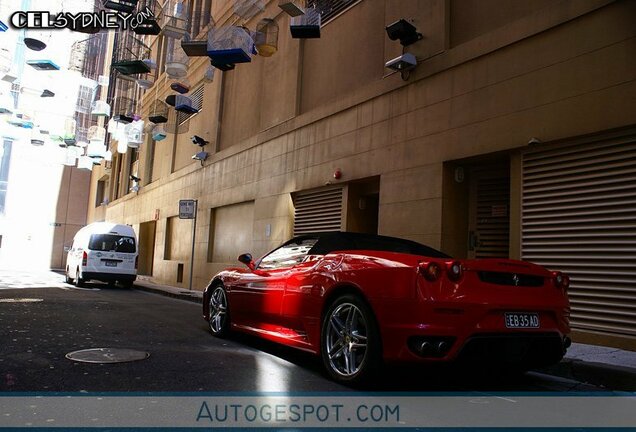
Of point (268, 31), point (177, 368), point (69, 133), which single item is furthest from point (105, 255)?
point (69, 133)

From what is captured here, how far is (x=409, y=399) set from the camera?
3705 mm

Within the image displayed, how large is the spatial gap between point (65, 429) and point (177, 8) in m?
15.0

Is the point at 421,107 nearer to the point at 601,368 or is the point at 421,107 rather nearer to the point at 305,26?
the point at 305,26

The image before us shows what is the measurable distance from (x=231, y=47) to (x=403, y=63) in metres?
4.27

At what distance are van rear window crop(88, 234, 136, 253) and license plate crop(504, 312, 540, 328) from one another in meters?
14.1

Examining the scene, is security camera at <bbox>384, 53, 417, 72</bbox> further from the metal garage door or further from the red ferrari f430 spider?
the red ferrari f430 spider

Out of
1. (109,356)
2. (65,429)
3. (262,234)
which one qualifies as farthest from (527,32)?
(262,234)

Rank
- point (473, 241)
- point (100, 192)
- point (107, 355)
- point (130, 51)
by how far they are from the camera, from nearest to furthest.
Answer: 1. point (107, 355)
2. point (473, 241)
3. point (130, 51)
4. point (100, 192)

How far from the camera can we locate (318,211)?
12.0 m

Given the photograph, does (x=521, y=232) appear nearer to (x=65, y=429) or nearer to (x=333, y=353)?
(x=333, y=353)

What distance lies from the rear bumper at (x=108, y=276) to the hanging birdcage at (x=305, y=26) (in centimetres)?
942

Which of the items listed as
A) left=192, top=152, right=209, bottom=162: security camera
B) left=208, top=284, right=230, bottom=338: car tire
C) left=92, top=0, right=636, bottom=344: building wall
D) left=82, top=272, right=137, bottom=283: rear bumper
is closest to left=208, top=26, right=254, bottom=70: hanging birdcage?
left=92, top=0, right=636, bottom=344: building wall

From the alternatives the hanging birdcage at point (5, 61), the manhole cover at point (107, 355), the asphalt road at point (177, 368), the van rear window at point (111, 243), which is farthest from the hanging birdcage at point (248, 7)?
the manhole cover at point (107, 355)

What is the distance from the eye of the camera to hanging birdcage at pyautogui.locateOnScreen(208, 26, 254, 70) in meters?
10.5
